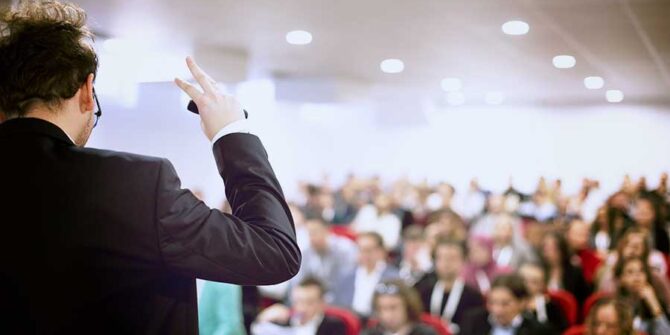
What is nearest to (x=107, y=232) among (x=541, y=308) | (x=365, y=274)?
(x=541, y=308)

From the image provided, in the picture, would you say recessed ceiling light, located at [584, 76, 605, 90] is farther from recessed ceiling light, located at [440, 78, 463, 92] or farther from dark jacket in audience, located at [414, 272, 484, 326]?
dark jacket in audience, located at [414, 272, 484, 326]

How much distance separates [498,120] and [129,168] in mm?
2570

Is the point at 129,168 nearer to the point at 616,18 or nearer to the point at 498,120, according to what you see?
the point at 498,120

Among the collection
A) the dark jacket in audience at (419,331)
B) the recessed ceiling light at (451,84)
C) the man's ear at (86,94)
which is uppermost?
the recessed ceiling light at (451,84)

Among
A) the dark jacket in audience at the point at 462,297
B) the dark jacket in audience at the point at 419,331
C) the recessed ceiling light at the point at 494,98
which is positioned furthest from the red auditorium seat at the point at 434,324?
the recessed ceiling light at the point at 494,98


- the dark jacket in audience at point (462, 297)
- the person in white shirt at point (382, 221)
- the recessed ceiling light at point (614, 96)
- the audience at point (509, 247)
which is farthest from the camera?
the person in white shirt at point (382, 221)

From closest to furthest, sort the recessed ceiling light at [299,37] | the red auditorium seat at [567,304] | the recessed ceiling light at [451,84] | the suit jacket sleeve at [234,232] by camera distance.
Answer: the suit jacket sleeve at [234,232] → the recessed ceiling light at [299,37] → the recessed ceiling light at [451,84] → the red auditorium seat at [567,304]

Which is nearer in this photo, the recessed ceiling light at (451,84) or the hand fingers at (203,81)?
the hand fingers at (203,81)

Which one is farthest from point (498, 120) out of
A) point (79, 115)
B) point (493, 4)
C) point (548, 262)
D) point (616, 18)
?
point (79, 115)

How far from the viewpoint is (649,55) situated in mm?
3172

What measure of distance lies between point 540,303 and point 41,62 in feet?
12.4

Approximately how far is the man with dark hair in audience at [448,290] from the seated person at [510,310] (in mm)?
352

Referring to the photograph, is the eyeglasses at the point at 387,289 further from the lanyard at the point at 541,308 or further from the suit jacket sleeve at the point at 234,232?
the suit jacket sleeve at the point at 234,232

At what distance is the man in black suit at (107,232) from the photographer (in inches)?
34.4
